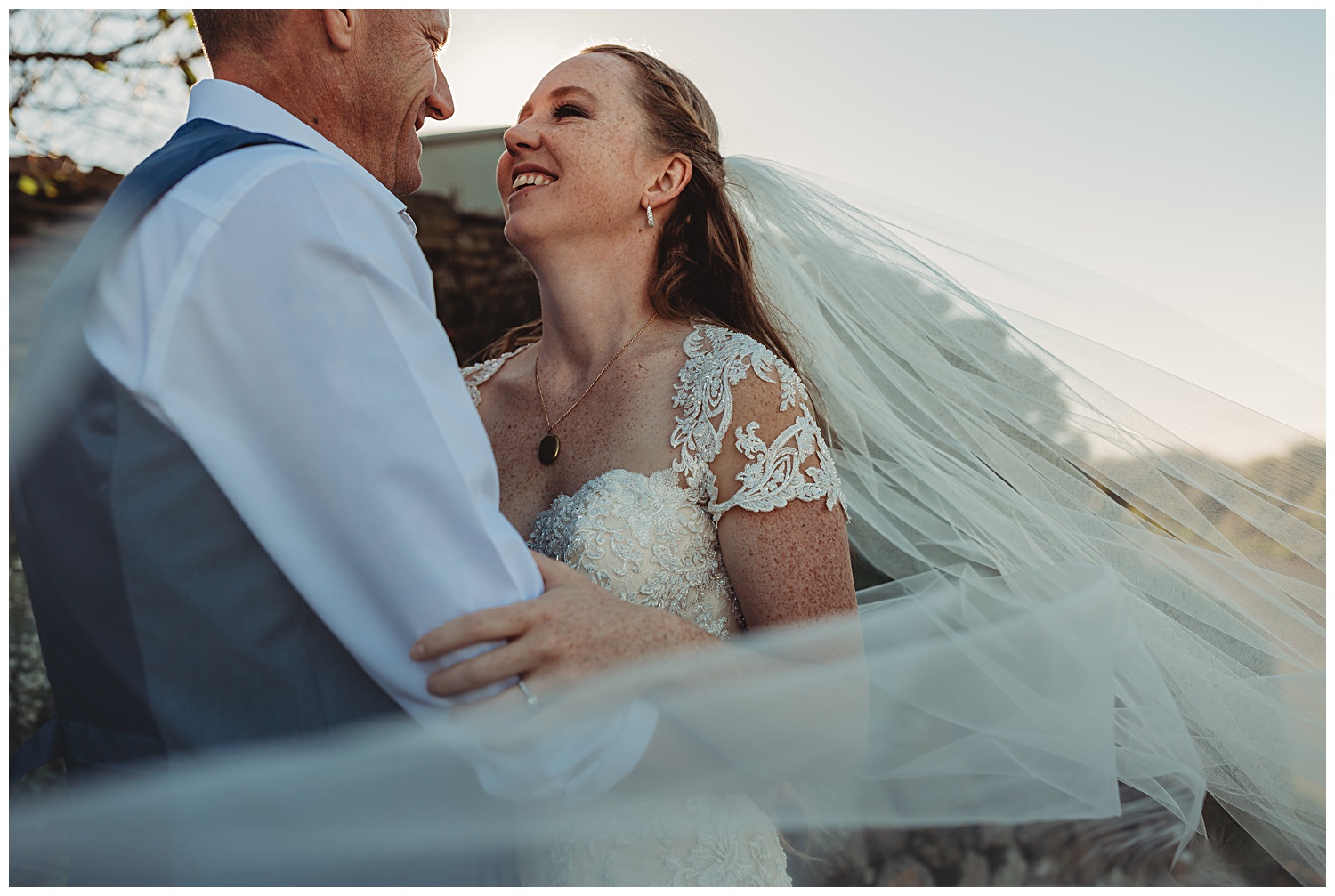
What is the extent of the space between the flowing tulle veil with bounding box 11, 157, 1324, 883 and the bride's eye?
0.57m

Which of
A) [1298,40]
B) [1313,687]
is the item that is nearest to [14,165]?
[1298,40]

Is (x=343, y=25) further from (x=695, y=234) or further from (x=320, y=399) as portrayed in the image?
(x=695, y=234)

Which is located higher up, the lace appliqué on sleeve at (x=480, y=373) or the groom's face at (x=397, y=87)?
the groom's face at (x=397, y=87)

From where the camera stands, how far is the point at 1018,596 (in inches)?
81.4

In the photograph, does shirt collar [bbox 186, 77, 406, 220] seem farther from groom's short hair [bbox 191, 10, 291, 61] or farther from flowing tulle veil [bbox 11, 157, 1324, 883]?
flowing tulle veil [bbox 11, 157, 1324, 883]

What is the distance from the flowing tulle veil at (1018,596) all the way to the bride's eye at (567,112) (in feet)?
1.86

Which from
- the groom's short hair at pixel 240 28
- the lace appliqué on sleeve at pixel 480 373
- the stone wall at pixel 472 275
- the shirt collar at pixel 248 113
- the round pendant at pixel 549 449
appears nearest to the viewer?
the shirt collar at pixel 248 113

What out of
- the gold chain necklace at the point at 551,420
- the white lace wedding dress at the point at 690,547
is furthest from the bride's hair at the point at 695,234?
the white lace wedding dress at the point at 690,547

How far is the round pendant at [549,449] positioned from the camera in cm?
220

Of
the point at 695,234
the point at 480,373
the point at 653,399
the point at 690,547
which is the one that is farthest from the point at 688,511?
the point at 480,373

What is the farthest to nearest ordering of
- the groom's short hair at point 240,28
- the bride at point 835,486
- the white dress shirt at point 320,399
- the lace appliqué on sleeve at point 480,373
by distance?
the lace appliqué on sleeve at point 480,373 → the bride at point 835,486 → the groom's short hair at point 240,28 → the white dress shirt at point 320,399

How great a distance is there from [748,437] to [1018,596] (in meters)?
0.78

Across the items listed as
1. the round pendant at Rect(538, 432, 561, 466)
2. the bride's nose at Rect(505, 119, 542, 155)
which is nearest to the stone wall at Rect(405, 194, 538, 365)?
the bride's nose at Rect(505, 119, 542, 155)

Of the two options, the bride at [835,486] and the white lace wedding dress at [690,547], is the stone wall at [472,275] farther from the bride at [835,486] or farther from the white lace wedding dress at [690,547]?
the white lace wedding dress at [690,547]
